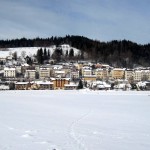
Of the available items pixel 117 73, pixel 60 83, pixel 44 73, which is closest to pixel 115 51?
pixel 117 73

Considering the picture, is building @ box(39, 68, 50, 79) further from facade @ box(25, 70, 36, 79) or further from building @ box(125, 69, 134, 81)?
building @ box(125, 69, 134, 81)

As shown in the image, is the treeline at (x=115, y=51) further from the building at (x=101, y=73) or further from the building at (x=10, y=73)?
the building at (x=10, y=73)

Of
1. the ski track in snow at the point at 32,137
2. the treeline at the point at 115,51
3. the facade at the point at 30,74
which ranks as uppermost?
the treeline at the point at 115,51

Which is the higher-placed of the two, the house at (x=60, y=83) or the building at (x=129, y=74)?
the building at (x=129, y=74)

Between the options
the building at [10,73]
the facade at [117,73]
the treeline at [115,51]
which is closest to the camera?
the building at [10,73]

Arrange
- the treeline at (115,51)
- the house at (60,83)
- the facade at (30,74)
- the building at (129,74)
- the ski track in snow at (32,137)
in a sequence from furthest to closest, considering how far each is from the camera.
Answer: the treeline at (115,51) → the building at (129,74) → the facade at (30,74) → the house at (60,83) → the ski track in snow at (32,137)

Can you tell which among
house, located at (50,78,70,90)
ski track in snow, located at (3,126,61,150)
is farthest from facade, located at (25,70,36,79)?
ski track in snow, located at (3,126,61,150)

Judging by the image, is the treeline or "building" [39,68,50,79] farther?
the treeline

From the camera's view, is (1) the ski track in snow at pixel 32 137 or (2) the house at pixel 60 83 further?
(2) the house at pixel 60 83

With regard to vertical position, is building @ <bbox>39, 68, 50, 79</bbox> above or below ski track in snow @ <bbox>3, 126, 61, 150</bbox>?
above

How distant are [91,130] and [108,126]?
147 cm

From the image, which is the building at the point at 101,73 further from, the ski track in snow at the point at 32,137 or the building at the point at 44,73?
the ski track in snow at the point at 32,137

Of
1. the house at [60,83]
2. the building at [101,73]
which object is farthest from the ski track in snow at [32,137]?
the building at [101,73]

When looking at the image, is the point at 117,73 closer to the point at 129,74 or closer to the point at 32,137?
the point at 129,74
